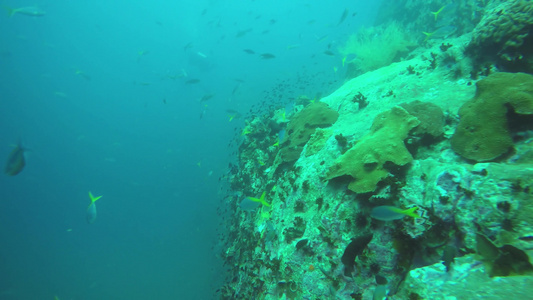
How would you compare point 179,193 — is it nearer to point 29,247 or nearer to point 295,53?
point 29,247

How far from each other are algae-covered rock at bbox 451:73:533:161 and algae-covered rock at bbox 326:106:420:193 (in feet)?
2.56

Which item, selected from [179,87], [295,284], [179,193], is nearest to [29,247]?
[179,193]

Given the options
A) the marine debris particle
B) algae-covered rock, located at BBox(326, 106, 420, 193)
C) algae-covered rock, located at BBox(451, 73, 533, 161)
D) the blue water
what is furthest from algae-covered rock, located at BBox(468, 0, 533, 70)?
the blue water

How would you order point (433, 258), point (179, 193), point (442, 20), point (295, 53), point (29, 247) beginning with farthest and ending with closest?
point (295, 53) → point (29, 247) → point (179, 193) → point (442, 20) → point (433, 258)

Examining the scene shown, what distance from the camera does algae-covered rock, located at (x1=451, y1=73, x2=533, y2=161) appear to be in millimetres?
3404

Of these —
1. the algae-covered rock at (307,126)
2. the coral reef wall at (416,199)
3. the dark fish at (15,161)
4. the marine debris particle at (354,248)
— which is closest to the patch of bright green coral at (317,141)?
the coral reef wall at (416,199)

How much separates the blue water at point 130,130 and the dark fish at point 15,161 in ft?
0.67

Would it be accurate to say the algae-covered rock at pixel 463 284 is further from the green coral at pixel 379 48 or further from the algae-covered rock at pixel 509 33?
the green coral at pixel 379 48

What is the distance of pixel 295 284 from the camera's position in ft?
15.5

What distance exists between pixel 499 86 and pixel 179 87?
288ft

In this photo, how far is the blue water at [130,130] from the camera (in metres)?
25.3

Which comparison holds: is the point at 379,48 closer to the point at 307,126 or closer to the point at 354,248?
the point at 307,126

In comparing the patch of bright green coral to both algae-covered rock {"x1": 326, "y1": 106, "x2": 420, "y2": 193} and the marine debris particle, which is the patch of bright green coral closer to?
algae-covered rock {"x1": 326, "y1": 106, "x2": 420, "y2": 193}

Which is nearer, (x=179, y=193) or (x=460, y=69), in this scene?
(x=460, y=69)
